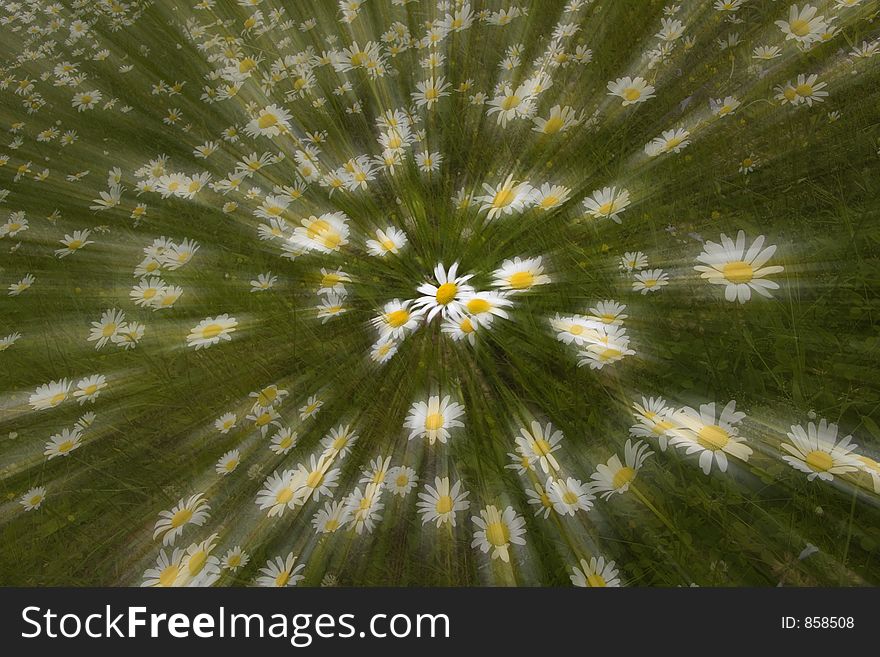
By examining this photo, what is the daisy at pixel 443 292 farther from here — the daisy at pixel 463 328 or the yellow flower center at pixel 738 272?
the yellow flower center at pixel 738 272

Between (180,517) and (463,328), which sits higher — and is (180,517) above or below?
below

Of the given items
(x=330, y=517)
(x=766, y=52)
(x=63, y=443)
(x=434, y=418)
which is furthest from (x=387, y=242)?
(x=766, y=52)

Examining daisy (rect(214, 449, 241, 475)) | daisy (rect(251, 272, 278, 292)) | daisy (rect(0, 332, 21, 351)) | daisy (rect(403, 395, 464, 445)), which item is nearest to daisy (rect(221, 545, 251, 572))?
daisy (rect(214, 449, 241, 475))

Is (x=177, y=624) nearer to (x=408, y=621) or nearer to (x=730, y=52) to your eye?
(x=408, y=621)

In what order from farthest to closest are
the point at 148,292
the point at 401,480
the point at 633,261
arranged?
the point at 148,292
the point at 633,261
the point at 401,480

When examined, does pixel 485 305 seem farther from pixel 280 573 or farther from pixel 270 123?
pixel 270 123

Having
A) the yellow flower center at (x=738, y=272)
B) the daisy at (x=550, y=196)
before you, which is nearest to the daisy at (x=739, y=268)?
the yellow flower center at (x=738, y=272)

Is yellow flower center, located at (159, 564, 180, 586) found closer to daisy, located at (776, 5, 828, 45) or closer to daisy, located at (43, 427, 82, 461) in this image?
daisy, located at (43, 427, 82, 461)
